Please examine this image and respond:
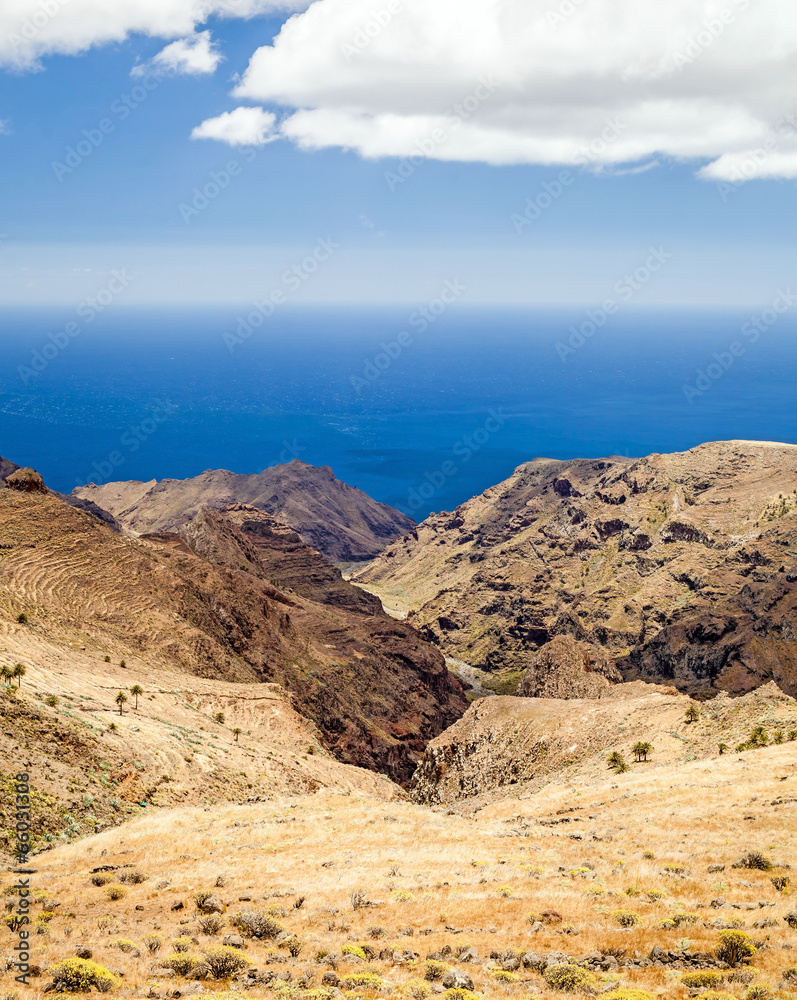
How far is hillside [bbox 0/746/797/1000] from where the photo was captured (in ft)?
60.2

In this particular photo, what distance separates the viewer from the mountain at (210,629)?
60.6 meters

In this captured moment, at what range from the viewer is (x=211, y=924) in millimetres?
21656

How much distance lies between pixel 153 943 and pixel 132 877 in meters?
6.54

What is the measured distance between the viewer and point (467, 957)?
19562 millimetres

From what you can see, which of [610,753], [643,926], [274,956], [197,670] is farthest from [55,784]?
[610,753]

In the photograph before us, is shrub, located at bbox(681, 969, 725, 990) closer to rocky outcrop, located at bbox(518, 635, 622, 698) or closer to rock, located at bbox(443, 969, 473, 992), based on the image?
rock, located at bbox(443, 969, 473, 992)

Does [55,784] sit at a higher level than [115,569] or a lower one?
lower

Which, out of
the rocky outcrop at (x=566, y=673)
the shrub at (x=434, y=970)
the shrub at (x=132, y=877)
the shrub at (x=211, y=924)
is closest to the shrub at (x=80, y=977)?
the shrub at (x=211, y=924)

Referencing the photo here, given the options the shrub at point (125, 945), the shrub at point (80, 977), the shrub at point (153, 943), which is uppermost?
the shrub at point (80, 977)

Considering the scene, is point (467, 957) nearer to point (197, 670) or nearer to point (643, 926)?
point (643, 926)

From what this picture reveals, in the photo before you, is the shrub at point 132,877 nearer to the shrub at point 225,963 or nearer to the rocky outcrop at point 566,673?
the shrub at point 225,963

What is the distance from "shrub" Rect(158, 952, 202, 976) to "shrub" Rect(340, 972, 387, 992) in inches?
156

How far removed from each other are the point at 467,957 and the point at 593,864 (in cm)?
990

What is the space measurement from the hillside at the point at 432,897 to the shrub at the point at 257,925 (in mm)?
52
